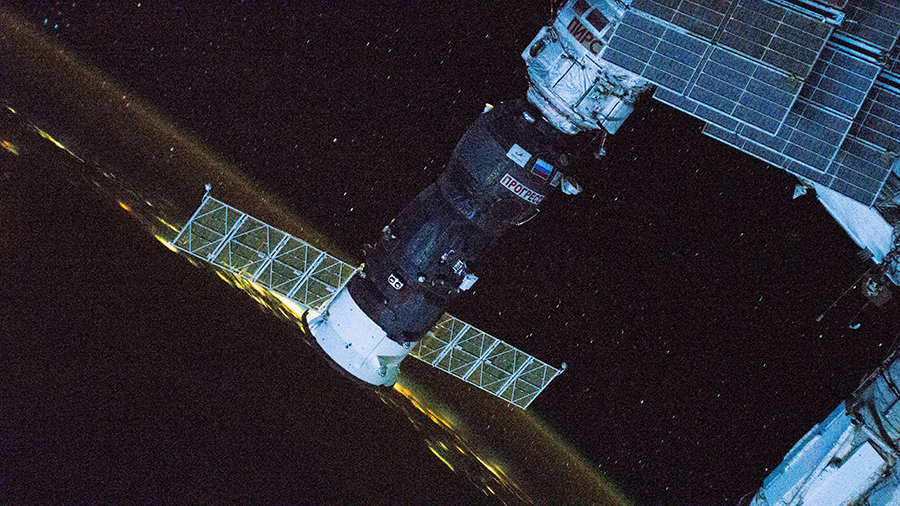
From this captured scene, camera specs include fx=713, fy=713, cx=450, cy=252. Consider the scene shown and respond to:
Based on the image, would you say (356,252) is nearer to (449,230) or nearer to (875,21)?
(449,230)

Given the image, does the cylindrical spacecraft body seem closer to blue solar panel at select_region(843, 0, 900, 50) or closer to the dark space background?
blue solar panel at select_region(843, 0, 900, 50)

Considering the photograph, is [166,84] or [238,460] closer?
[166,84]

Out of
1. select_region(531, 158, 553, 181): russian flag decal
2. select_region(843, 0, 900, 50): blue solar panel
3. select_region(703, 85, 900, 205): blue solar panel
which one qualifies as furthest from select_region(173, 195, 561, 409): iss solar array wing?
select_region(843, 0, 900, 50): blue solar panel

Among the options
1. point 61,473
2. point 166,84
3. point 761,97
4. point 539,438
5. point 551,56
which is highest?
point 761,97

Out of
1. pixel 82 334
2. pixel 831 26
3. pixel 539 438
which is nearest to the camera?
pixel 831 26

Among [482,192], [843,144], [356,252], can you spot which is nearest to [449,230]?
[482,192]

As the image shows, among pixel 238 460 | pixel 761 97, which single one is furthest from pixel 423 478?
pixel 761 97

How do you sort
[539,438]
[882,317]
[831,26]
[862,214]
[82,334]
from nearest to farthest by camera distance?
[831,26] → [862,214] → [882,317] → [82,334] → [539,438]

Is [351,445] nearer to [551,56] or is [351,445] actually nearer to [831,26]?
[551,56]
